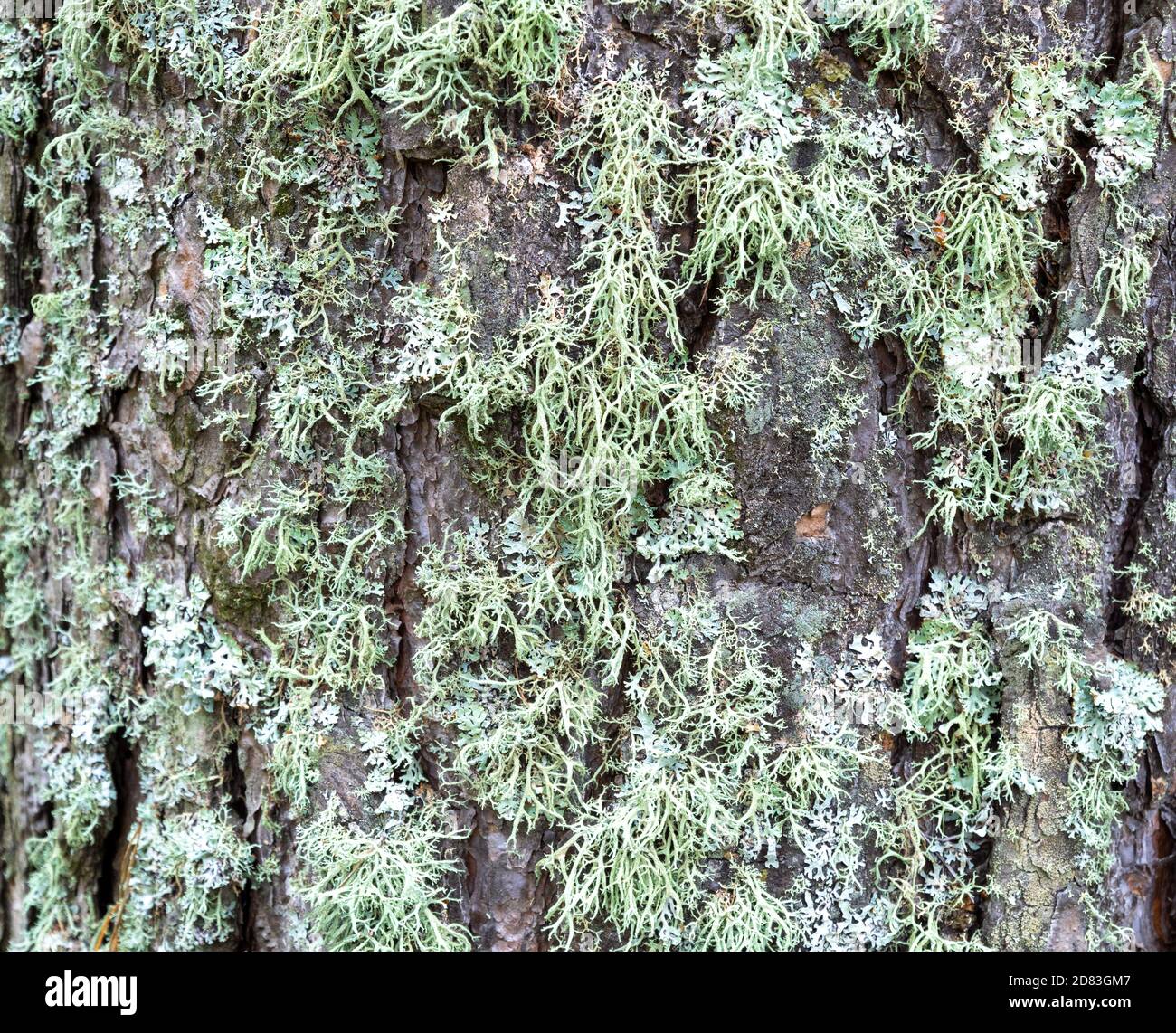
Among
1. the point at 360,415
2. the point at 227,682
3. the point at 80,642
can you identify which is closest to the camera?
the point at 360,415

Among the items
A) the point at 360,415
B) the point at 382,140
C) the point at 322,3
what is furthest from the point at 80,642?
the point at 322,3

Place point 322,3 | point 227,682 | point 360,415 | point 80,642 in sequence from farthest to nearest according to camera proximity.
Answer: point 80,642 < point 227,682 < point 360,415 < point 322,3

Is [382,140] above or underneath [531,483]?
above

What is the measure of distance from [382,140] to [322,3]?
24cm

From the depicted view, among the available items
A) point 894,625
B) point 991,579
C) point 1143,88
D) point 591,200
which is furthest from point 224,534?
point 1143,88

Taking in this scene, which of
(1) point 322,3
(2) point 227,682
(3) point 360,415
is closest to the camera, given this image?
(1) point 322,3

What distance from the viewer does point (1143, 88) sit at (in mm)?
1479

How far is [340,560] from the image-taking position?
5.23ft

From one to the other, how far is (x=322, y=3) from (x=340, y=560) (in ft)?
3.29

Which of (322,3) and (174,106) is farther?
(174,106)

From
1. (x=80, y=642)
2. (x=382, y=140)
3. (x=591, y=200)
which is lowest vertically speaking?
(x=80, y=642)
